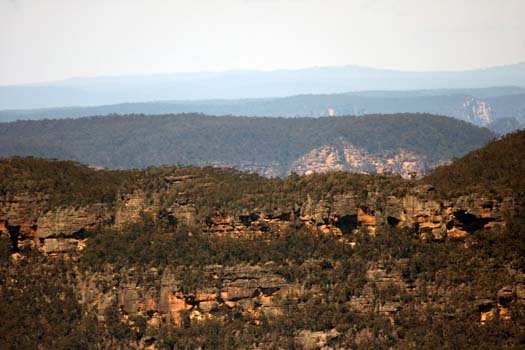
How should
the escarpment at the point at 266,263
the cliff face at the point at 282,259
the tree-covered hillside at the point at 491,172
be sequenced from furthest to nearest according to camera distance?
1. the tree-covered hillside at the point at 491,172
2. the cliff face at the point at 282,259
3. the escarpment at the point at 266,263

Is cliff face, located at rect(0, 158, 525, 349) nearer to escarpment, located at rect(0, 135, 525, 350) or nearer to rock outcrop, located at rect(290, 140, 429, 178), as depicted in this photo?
escarpment, located at rect(0, 135, 525, 350)

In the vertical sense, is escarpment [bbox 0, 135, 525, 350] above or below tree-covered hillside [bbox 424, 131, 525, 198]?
below

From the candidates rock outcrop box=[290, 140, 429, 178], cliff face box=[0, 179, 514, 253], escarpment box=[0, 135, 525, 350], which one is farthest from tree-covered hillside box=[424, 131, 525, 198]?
rock outcrop box=[290, 140, 429, 178]

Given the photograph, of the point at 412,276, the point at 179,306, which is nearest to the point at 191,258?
the point at 179,306

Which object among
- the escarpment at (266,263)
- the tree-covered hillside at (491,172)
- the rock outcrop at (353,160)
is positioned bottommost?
the rock outcrop at (353,160)

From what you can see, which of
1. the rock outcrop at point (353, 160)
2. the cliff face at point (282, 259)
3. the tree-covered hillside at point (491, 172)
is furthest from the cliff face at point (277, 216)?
the rock outcrop at point (353, 160)

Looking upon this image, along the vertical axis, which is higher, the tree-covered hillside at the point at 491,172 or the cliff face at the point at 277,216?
the tree-covered hillside at the point at 491,172

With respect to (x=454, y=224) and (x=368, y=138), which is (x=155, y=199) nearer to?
(x=454, y=224)

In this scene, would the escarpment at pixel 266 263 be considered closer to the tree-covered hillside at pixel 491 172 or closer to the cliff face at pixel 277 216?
the cliff face at pixel 277 216

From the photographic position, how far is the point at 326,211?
67250 mm

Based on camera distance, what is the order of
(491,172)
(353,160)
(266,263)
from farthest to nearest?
(353,160) < (491,172) < (266,263)

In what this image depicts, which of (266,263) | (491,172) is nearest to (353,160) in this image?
(491,172)

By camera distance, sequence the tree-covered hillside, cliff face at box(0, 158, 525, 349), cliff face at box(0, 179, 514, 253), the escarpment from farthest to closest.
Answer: the tree-covered hillside → cliff face at box(0, 179, 514, 253) → cliff face at box(0, 158, 525, 349) → the escarpment

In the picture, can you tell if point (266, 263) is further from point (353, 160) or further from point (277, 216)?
point (353, 160)
